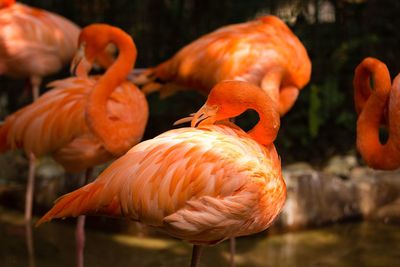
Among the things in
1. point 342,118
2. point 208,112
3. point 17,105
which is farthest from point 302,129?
point 208,112

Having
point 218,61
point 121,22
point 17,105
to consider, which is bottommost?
point 17,105

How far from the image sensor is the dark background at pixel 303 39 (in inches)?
223

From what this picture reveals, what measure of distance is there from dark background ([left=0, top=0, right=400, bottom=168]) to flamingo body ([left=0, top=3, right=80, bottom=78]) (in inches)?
20.8

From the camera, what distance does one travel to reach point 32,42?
495 centimetres

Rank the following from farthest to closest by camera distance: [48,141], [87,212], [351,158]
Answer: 1. [351,158]
2. [48,141]
3. [87,212]

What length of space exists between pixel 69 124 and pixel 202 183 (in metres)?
1.46

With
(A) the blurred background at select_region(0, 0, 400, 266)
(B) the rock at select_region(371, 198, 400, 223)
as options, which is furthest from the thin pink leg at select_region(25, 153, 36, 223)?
(B) the rock at select_region(371, 198, 400, 223)

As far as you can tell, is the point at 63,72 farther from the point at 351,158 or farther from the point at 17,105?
the point at 351,158

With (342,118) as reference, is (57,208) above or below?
above

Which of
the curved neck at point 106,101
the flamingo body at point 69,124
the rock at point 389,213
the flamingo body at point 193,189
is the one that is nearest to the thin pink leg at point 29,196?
the flamingo body at point 69,124

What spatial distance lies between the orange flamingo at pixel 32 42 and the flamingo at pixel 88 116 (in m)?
1.04

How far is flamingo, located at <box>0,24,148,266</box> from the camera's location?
3607 mm

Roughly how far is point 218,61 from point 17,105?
2.86 meters

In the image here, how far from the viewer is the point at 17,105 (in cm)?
626
